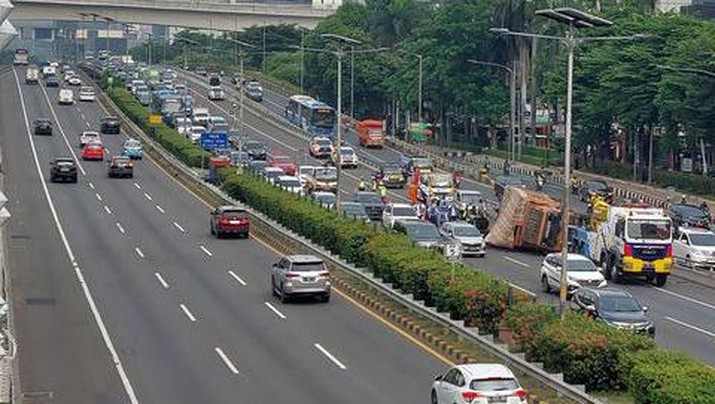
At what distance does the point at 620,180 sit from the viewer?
99250 mm

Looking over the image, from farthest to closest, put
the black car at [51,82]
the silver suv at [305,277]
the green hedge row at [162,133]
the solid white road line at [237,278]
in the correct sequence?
the black car at [51,82], the green hedge row at [162,133], the solid white road line at [237,278], the silver suv at [305,277]

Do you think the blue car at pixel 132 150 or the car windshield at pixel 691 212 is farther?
the blue car at pixel 132 150

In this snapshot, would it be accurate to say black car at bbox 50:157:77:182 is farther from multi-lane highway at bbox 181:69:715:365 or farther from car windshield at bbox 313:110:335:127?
car windshield at bbox 313:110:335:127

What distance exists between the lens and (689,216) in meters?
71.0

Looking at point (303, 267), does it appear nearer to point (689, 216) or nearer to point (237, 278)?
point (237, 278)

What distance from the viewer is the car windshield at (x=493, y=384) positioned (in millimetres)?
27516

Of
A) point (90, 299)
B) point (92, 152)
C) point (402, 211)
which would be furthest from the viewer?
point (92, 152)

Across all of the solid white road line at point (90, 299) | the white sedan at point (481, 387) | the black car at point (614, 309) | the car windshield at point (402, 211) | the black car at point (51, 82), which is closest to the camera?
the white sedan at point (481, 387)

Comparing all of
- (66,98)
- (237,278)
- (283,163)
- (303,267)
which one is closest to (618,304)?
(303,267)

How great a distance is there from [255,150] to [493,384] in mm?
73942

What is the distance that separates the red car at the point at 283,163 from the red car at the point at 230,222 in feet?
78.5

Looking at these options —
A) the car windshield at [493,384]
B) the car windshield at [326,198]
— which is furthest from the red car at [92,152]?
the car windshield at [493,384]

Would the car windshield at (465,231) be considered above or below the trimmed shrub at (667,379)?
below

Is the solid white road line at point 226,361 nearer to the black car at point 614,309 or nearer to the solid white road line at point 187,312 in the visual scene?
the solid white road line at point 187,312
